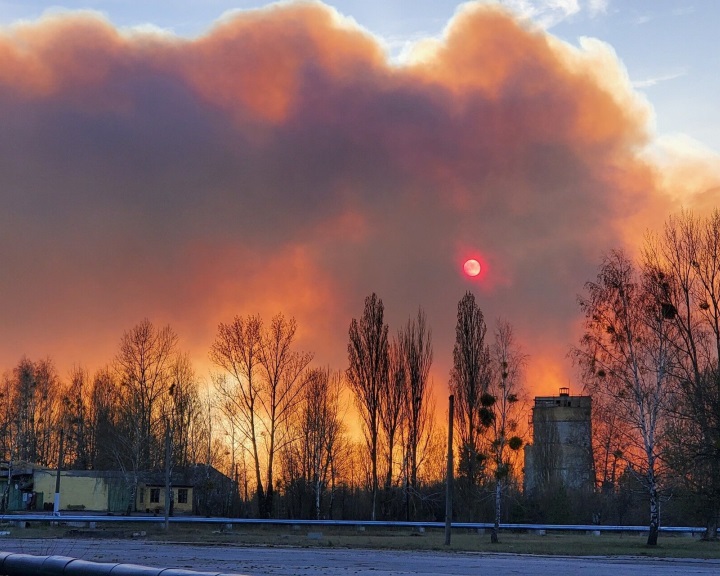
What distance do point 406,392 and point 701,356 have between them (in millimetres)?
31453

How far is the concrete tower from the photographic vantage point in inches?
3428

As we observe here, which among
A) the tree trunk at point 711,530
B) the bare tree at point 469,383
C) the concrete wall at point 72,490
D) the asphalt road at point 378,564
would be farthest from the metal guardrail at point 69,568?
the concrete wall at point 72,490

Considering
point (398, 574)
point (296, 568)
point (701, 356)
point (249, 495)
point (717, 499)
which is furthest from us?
point (249, 495)

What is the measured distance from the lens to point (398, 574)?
23297 millimetres

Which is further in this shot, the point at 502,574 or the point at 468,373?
the point at 468,373

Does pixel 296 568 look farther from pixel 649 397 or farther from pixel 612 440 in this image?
pixel 612 440

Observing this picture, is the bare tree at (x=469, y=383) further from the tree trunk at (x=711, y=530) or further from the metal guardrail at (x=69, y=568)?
the metal guardrail at (x=69, y=568)

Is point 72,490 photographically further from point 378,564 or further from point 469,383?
point 378,564

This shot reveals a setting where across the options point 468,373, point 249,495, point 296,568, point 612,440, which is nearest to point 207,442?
point 249,495

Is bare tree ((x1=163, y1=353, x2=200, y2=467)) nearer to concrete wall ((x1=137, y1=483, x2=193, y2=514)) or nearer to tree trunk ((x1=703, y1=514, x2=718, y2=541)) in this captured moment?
concrete wall ((x1=137, y1=483, x2=193, y2=514))

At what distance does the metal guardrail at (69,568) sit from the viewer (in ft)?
26.1

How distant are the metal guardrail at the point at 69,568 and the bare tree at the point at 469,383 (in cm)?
5969

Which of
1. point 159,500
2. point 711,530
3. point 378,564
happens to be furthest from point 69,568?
point 159,500

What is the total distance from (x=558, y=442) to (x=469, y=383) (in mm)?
29635
